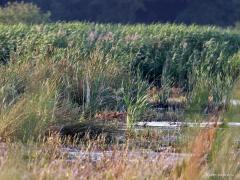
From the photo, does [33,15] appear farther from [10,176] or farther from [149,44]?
[10,176]

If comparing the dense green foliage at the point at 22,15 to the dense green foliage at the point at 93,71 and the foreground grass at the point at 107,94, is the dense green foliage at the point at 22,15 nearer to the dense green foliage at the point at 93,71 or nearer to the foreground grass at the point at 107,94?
the dense green foliage at the point at 93,71

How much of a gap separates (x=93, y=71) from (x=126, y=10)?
170ft

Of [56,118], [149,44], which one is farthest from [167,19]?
[56,118]

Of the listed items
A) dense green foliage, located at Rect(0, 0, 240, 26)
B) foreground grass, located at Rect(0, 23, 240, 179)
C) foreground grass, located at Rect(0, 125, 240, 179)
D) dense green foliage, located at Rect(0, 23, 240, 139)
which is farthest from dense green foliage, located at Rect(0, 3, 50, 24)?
foreground grass, located at Rect(0, 125, 240, 179)

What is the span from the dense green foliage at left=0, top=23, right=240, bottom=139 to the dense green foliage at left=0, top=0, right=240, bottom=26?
34107 millimetres

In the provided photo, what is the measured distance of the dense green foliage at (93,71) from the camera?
Result: 39.3 ft

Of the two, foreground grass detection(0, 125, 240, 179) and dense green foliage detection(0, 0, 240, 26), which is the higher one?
dense green foliage detection(0, 0, 240, 26)

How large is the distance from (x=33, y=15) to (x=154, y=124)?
122 feet

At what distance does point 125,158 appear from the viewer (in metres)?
8.58

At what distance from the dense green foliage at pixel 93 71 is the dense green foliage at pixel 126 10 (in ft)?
112

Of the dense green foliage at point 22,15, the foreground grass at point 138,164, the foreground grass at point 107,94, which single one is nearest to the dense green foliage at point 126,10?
the dense green foliage at point 22,15

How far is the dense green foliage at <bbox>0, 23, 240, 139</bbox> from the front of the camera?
12.0m

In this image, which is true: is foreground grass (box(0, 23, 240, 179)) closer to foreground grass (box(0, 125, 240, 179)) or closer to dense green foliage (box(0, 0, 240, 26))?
foreground grass (box(0, 125, 240, 179))

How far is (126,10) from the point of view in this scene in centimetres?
A: 6788
